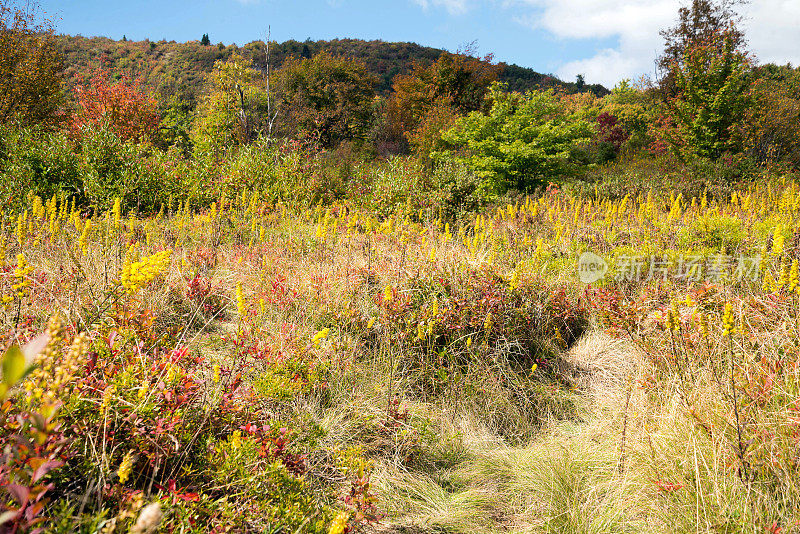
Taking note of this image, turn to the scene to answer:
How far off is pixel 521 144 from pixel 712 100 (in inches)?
266

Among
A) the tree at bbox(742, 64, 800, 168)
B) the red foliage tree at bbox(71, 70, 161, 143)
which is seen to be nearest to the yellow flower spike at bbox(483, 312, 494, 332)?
the tree at bbox(742, 64, 800, 168)

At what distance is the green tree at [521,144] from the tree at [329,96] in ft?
41.3

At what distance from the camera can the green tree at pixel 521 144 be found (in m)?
9.61

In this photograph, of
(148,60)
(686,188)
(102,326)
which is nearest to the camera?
(102,326)

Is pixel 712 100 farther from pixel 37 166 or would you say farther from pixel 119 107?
pixel 119 107

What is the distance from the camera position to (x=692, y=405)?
225cm

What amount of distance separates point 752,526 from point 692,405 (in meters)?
0.65

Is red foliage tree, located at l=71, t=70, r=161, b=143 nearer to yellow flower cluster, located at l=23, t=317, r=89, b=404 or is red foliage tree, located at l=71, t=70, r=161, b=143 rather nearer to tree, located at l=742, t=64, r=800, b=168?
yellow flower cluster, located at l=23, t=317, r=89, b=404

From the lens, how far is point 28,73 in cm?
1127

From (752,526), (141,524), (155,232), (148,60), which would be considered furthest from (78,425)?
(148,60)

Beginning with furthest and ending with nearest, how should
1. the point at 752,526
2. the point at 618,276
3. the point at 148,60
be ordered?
the point at 148,60, the point at 618,276, the point at 752,526

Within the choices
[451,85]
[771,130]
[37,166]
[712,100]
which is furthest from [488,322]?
[451,85]

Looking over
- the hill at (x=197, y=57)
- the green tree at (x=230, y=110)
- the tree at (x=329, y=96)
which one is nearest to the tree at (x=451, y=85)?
the tree at (x=329, y=96)

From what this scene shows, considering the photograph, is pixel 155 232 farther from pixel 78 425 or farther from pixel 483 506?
pixel 483 506
